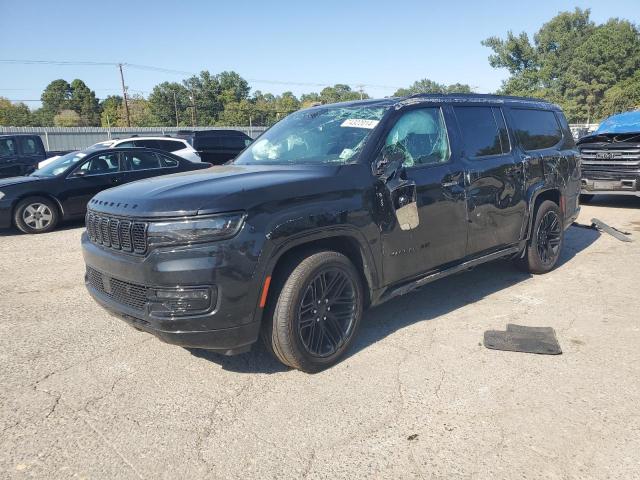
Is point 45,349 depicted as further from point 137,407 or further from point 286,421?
point 286,421

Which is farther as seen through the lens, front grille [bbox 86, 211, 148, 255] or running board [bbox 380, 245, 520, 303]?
running board [bbox 380, 245, 520, 303]

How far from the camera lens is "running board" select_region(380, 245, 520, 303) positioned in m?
3.90

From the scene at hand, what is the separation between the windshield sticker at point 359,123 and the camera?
154 inches

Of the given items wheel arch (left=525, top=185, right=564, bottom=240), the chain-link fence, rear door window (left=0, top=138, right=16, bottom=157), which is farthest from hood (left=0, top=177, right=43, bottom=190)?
the chain-link fence

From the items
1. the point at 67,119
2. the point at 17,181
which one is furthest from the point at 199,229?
the point at 67,119

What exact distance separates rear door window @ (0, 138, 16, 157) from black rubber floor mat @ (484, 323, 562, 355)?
14008 millimetres

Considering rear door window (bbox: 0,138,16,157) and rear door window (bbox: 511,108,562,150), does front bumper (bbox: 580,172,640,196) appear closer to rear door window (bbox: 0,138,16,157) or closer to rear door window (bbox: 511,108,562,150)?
rear door window (bbox: 511,108,562,150)

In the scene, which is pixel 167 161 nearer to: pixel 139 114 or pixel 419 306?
pixel 419 306

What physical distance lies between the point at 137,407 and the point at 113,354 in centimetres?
88

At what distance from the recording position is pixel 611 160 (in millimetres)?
10094

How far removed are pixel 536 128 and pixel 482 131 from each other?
4.08 feet

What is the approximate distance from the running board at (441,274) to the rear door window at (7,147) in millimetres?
13517

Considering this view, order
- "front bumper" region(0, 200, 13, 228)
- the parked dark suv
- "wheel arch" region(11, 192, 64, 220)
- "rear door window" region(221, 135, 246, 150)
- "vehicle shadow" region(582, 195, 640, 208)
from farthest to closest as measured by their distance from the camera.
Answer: "rear door window" region(221, 135, 246, 150), the parked dark suv, "vehicle shadow" region(582, 195, 640, 208), "wheel arch" region(11, 192, 64, 220), "front bumper" region(0, 200, 13, 228)

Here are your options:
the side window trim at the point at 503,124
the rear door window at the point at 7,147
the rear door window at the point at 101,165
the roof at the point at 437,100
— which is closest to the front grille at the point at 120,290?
the roof at the point at 437,100
